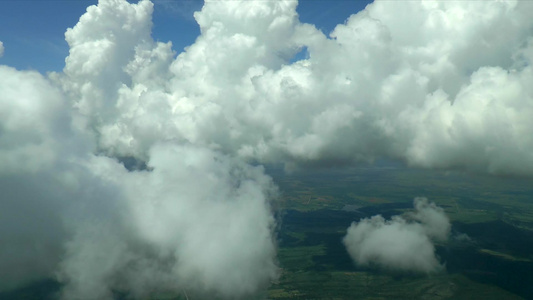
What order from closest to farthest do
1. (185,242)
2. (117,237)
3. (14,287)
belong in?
1. (14,287)
2. (117,237)
3. (185,242)

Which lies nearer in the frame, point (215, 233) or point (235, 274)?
point (235, 274)

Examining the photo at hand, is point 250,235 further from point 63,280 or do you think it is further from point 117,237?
point 63,280

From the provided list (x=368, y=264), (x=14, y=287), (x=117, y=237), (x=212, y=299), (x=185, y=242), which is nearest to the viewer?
(x=14, y=287)

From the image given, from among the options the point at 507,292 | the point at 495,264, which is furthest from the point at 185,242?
the point at 495,264

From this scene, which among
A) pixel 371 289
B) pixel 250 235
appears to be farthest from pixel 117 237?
pixel 371 289

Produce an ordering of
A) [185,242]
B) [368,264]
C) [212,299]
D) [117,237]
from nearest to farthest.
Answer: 1. [212,299]
2. [117,237]
3. [185,242]
4. [368,264]

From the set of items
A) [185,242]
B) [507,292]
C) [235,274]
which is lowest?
[507,292]

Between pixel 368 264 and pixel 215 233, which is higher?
pixel 215 233

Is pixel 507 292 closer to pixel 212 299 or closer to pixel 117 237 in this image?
pixel 212 299

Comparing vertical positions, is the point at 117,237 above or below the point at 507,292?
above
